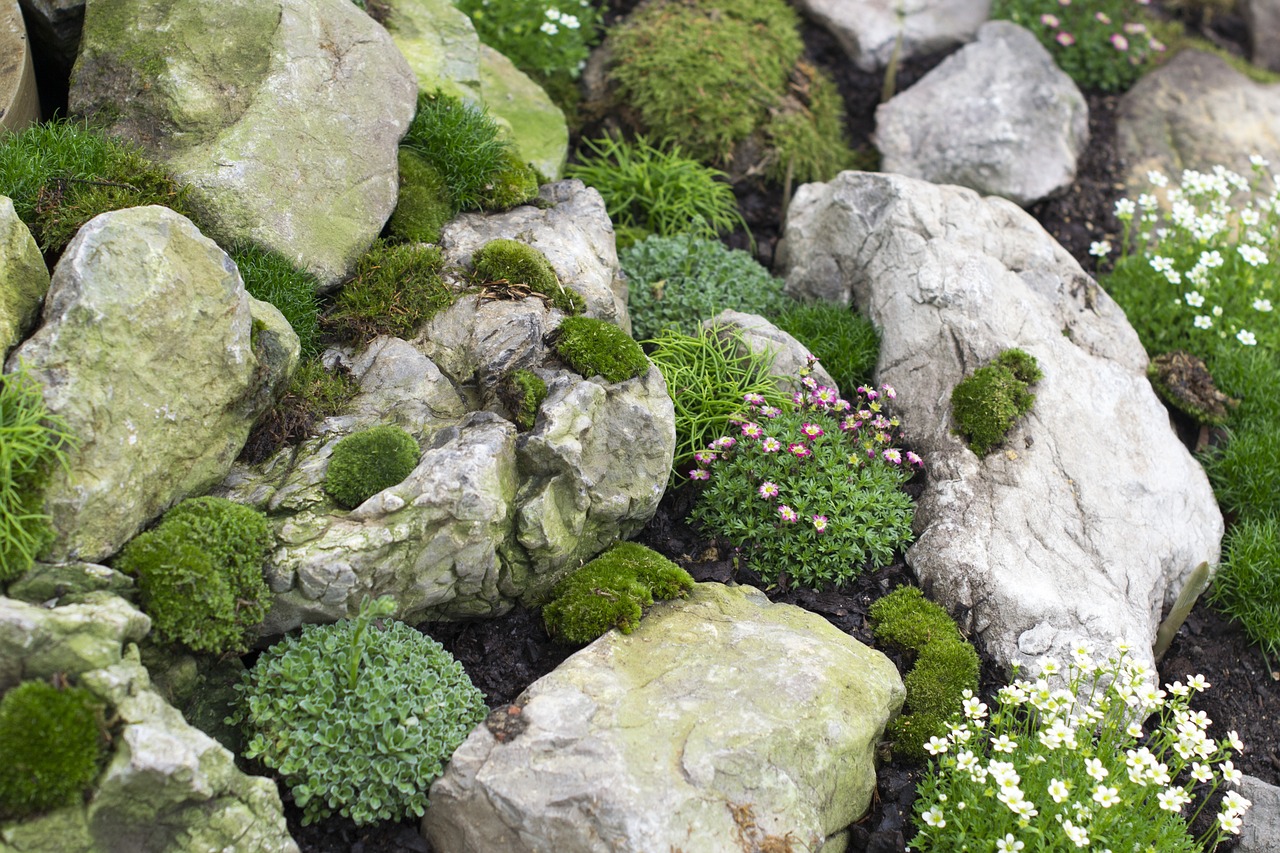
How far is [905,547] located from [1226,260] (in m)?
4.59

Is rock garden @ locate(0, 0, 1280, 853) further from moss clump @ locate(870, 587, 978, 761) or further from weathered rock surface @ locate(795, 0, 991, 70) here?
weathered rock surface @ locate(795, 0, 991, 70)

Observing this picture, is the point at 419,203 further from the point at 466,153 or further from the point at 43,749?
the point at 43,749

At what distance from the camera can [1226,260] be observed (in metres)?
8.41

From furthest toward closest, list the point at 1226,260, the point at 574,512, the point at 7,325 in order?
the point at 1226,260
the point at 574,512
the point at 7,325

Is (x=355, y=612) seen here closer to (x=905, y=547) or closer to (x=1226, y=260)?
(x=905, y=547)

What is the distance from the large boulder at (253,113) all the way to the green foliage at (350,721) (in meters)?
2.35

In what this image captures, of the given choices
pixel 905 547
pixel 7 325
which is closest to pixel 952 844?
pixel 905 547

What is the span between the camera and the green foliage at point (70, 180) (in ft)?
16.7

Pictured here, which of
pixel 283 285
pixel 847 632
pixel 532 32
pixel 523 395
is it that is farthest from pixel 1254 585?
pixel 532 32

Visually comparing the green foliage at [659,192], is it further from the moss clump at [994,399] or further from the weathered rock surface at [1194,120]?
the weathered rock surface at [1194,120]

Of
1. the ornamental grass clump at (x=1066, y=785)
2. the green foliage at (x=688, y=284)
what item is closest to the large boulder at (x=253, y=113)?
the green foliage at (x=688, y=284)

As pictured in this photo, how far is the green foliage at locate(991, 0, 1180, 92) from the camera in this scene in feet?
34.0

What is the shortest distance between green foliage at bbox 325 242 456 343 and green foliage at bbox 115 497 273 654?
1.59 meters

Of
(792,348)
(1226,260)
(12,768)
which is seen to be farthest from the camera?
(1226,260)
